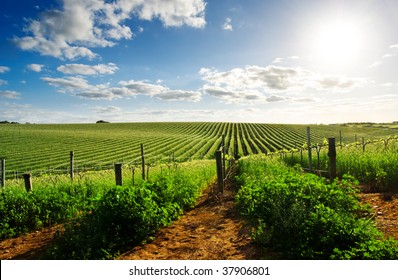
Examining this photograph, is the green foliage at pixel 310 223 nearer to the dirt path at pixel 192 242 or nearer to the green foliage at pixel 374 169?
the dirt path at pixel 192 242

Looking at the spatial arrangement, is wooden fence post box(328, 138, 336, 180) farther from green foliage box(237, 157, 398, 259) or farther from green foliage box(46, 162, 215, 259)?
green foliage box(46, 162, 215, 259)

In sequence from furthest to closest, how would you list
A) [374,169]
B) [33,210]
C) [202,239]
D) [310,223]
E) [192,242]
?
[374,169]
[33,210]
[202,239]
[192,242]
[310,223]

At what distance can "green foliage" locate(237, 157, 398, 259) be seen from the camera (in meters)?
4.12

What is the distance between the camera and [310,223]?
14.9ft

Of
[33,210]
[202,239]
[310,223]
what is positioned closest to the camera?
[310,223]

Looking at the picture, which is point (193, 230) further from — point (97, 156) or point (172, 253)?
point (97, 156)

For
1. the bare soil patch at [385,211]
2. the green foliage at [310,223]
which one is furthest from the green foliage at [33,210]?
the bare soil patch at [385,211]

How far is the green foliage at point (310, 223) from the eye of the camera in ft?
13.5

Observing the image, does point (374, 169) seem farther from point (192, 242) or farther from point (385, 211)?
point (192, 242)

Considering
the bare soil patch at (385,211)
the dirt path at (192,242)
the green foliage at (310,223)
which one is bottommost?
the dirt path at (192,242)

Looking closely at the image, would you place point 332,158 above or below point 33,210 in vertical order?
above

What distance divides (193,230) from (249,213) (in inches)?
49.2

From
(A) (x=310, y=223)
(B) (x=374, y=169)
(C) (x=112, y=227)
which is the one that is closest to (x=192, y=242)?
(C) (x=112, y=227)
